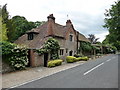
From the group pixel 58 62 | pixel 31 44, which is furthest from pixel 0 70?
pixel 31 44

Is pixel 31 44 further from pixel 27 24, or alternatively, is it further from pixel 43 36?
pixel 27 24

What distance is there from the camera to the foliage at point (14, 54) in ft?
45.7

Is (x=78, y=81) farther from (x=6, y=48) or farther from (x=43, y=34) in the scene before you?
A: (x=43, y=34)

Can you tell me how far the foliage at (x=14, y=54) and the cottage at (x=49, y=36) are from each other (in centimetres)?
312

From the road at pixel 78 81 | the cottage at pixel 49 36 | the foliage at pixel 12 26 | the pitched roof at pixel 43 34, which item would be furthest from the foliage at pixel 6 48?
the foliage at pixel 12 26

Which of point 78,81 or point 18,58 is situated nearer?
point 78,81

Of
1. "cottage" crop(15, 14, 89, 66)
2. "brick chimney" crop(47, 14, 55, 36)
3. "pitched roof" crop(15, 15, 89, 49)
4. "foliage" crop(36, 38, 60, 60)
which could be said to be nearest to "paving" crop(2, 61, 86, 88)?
"cottage" crop(15, 14, 89, 66)

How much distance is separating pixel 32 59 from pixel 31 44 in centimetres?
610

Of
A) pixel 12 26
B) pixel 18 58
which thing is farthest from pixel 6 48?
pixel 12 26

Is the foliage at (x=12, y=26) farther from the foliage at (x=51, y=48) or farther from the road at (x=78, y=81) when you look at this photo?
the road at (x=78, y=81)

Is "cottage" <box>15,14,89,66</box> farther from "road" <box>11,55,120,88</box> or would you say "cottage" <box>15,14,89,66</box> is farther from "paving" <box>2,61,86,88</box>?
"road" <box>11,55,120,88</box>

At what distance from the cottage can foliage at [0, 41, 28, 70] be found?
312 centimetres

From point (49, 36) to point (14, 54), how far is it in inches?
382

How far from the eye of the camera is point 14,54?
580 inches
